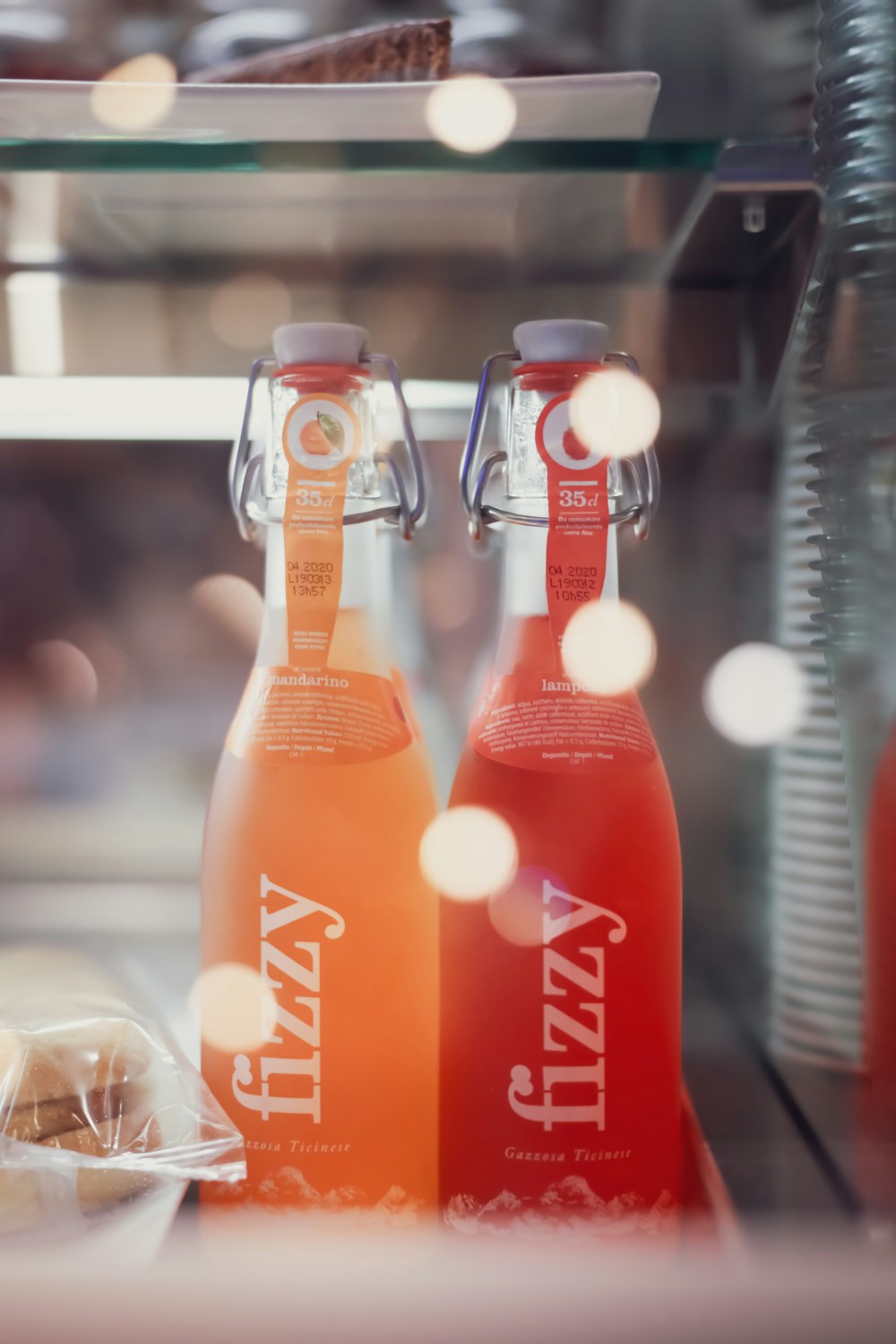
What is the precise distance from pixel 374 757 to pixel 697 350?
389 mm

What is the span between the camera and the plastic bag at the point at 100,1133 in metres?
0.46

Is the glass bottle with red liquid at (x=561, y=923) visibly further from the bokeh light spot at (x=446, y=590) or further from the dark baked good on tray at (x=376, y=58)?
the bokeh light spot at (x=446, y=590)

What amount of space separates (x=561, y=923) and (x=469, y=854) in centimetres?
5

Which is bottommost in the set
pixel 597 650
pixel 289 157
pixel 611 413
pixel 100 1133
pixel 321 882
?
pixel 100 1133

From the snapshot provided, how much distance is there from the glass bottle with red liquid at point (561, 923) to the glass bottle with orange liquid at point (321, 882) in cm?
2

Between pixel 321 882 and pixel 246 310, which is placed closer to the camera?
pixel 321 882

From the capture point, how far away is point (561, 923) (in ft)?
1.56

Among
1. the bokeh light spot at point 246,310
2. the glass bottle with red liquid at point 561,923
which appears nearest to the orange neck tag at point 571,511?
the glass bottle with red liquid at point 561,923

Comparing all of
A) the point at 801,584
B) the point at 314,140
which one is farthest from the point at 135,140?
the point at 801,584

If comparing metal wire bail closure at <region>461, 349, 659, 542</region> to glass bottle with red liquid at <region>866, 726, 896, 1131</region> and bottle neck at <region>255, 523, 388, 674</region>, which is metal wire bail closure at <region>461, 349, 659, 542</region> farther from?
glass bottle with red liquid at <region>866, 726, 896, 1131</region>

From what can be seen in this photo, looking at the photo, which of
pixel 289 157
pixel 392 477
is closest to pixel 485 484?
pixel 392 477

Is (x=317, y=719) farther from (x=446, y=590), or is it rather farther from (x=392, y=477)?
(x=446, y=590)

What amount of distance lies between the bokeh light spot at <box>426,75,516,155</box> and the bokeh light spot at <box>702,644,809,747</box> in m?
0.36

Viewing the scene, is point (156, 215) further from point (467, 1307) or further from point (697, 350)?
point (467, 1307)
